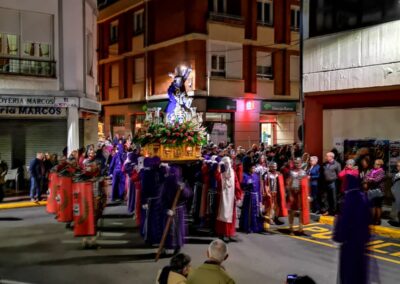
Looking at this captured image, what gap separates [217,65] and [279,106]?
474 cm

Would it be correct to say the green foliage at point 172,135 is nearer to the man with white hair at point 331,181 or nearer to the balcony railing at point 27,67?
the man with white hair at point 331,181

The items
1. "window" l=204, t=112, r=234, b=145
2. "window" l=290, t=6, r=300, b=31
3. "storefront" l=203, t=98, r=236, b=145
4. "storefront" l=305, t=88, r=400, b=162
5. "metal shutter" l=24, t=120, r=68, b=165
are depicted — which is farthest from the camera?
"window" l=290, t=6, r=300, b=31

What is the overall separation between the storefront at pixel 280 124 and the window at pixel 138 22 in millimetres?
9766

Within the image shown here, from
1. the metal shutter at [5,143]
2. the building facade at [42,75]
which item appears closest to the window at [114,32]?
the building facade at [42,75]

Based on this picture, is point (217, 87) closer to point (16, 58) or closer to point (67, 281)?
point (16, 58)

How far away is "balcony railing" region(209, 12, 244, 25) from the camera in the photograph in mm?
26344

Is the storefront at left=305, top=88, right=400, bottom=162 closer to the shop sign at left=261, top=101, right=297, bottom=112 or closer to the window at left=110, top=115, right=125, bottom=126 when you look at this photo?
the shop sign at left=261, top=101, right=297, bottom=112

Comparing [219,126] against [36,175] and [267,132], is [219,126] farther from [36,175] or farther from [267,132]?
[36,175]

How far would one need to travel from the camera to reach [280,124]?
30.0 metres

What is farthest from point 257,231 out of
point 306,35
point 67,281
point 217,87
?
point 217,87

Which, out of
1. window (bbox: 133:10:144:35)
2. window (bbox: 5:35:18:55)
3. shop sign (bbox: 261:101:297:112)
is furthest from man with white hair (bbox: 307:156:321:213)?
window (bbox: 133:10:144:35)

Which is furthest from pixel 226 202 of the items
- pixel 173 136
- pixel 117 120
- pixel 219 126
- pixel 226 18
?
pixel 117 120

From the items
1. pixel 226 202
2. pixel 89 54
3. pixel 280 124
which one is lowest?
pixel 226 202

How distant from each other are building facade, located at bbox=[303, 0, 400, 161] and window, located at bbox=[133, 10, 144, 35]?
16981mm
